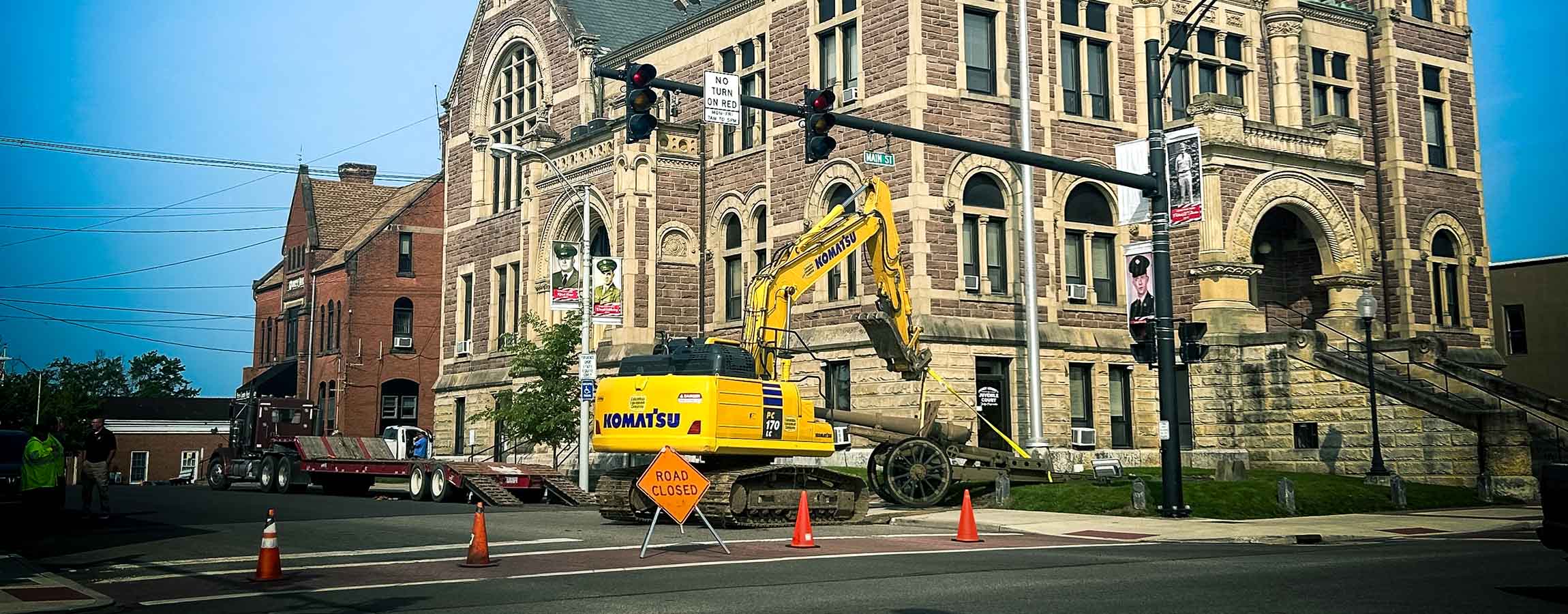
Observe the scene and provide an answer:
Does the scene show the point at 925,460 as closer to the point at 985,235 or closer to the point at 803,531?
the point at 803,531

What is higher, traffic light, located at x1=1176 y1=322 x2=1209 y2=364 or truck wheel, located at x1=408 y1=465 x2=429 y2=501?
traffic light, located at x1=1176 y1=322 x2=1209 y2=364

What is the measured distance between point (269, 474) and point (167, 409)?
49676 millimetres

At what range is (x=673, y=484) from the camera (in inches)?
690

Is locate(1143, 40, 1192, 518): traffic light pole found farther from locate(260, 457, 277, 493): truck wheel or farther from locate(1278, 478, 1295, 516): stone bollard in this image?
locate(260, 457, 277, 493): truck wheel

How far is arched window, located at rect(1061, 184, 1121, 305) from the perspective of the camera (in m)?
35.9

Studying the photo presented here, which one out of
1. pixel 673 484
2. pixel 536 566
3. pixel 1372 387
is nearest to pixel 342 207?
pixel 1372 387

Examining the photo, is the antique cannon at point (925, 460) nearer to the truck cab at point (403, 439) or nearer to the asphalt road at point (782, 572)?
the asphalt road at point (782, 572)

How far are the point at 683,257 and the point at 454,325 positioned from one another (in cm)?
1426

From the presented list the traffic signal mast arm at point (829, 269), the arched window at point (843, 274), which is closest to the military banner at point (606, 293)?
the arched window at point (843, 274)

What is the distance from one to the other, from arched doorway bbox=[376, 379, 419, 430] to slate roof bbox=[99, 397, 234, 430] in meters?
24.4

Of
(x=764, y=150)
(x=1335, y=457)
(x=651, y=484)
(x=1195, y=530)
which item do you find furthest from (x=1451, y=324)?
(x=651, y=484)

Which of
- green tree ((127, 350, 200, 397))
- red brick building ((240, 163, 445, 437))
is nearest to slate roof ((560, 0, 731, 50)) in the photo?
red brick building ((240, 163, 445, 437))

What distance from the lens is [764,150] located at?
1516 inches

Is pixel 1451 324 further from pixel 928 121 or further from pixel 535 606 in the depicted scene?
pixel 535 606
